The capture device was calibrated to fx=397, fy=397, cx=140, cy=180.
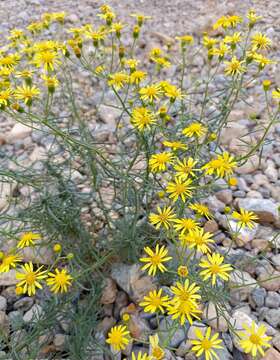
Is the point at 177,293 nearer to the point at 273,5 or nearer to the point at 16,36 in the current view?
the point at 16,36

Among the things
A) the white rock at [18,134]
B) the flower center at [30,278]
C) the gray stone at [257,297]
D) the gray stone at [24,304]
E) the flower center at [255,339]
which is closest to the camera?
the flower center at [255,339]

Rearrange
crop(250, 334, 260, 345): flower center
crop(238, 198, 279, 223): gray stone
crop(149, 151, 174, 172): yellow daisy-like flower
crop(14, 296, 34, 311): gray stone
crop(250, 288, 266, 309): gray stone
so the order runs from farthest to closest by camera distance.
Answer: crop(238, 198, 279, 223): gray stone < crop(14, 296, 34, 311): gray stone < crop(250, 288, 266, 309): gray stone < crop(149, 151, 174, 172): yellow daisy-like flower < crop(250, 334, 260, 345): flower center

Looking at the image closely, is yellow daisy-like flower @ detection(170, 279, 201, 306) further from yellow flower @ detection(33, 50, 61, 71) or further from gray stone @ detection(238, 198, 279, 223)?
yellow flower @ detection(33, 50, 61, 71)

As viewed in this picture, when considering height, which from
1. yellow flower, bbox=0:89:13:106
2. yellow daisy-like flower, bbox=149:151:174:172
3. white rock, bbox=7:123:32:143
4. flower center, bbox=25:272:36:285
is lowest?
white rock, bbox=7:123:32:143

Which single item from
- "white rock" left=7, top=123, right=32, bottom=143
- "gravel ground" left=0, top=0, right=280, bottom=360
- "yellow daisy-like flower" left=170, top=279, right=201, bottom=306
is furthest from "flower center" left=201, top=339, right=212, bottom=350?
"white rock" left=7, top=123, right=32, bottom=143

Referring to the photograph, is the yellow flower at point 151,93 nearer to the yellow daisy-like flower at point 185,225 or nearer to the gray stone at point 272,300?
the yellow daisy-like flower at point 185,225

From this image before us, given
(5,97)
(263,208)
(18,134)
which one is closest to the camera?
(5,97)

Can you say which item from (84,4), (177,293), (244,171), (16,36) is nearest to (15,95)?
(16,36)

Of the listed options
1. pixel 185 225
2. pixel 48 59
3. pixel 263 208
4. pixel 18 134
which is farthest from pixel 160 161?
pixel 18 134

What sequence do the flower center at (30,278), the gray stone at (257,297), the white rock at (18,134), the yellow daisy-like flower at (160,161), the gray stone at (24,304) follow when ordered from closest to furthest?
the flower center at (30,278) → the yellow daisy-like flower at (160,161) → the gray stone at (257,297) → the gray stone at (24,304) → the white rock at (18,134)

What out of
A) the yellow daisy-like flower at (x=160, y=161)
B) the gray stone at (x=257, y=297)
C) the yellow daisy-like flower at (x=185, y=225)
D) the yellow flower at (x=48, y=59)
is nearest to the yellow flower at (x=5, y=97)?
the yellow flower at (x=48, y=59)

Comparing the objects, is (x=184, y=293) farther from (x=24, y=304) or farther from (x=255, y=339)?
(x=24, y=304)
